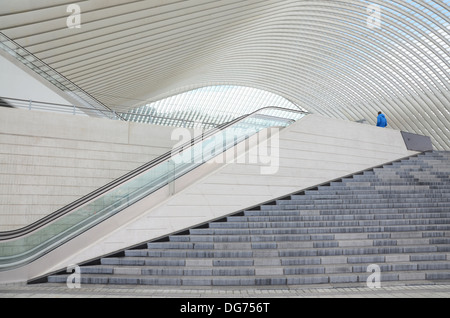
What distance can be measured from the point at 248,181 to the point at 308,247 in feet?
10.3

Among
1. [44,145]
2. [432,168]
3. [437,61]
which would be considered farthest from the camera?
[437,61]

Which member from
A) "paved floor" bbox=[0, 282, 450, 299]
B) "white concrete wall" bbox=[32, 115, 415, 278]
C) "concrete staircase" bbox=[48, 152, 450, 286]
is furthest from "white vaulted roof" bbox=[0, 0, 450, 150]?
"paved floor" bbox=[0, 282, 450, 299]

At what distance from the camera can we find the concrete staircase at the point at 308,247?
6.49 metres

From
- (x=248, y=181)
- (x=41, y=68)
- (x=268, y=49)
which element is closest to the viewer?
(x=248, y=181)

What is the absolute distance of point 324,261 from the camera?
6.99 meters

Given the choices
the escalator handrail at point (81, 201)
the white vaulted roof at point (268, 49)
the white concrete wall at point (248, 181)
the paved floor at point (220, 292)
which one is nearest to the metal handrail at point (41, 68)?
the white vaulted roof at point (268, 49)

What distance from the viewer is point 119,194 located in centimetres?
827

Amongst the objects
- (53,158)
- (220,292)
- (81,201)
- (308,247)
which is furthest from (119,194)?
(53,158)

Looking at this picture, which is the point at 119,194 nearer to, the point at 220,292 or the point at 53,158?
the point at 220,292

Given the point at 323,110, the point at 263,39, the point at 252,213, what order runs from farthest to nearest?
the point at 323,110 < the point at 263,39 < the point at 252,213

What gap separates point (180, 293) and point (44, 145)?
7908 mm

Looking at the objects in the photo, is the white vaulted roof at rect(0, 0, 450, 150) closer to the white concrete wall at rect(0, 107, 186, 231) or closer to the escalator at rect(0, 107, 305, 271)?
the white concrete wall at rect(0, 107, 186, 231)

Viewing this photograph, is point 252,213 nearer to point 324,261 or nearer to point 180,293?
point 324,261
